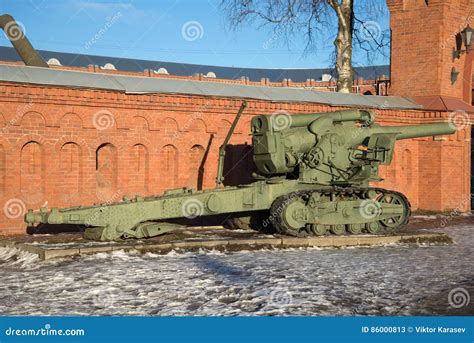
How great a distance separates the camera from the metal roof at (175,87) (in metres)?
14.5

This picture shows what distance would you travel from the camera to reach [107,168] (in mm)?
15594

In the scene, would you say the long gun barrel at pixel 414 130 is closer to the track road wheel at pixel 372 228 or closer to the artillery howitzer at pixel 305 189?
the artillery howitzer at pixel 305 189

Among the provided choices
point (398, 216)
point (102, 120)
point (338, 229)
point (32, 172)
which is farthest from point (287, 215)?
point (32, 172)

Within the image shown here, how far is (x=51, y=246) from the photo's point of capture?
38.0 ft

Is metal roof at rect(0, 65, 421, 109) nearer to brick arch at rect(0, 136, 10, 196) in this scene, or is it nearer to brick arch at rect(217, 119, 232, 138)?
brick arch at rect(217, 119, 232, 138)

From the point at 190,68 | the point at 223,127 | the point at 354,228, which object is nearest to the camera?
the point at 354,228

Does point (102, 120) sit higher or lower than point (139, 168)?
higher

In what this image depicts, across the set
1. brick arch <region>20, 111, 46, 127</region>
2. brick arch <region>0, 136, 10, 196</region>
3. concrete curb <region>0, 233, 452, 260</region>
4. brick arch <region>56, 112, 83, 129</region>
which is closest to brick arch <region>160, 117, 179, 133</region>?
brick arch <region>56, 112, 83, 129</region>

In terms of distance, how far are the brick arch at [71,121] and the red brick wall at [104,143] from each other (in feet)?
0.07

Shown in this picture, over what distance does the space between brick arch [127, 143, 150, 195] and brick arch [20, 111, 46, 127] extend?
7.19ft

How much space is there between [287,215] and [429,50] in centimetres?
1066

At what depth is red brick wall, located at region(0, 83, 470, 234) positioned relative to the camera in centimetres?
1402

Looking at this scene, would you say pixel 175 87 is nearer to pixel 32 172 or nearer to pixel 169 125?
pixel 169 125

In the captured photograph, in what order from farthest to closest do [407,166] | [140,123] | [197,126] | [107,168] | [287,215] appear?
[407,166] → [197,126] → [140,123] → [107,168] → [287,215]
